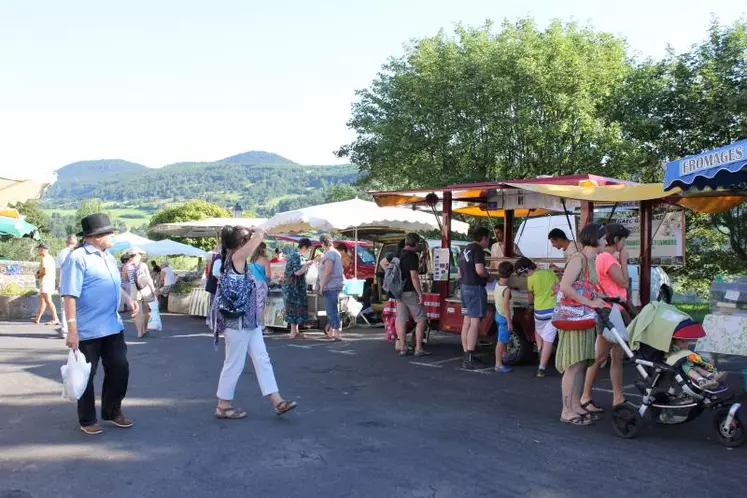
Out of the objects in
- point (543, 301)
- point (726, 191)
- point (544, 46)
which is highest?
point (544, 46)

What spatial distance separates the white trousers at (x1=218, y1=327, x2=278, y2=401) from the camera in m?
5.61

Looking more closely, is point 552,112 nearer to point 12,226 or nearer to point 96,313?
point 12,226

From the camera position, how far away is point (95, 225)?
Answer: 5230 millimetres

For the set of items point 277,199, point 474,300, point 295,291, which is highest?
point 277,199

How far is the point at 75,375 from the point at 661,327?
4.58m

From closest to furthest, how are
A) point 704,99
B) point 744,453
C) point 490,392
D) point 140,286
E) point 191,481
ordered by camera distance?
point 191,481 < point 744,453 < point 490,392 < point 140,286 < point 704,99

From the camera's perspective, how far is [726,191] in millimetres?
7902

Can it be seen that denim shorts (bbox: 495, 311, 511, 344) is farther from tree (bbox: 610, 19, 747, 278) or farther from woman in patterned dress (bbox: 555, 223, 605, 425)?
tree (bbox: 610, 19, 747, 278)

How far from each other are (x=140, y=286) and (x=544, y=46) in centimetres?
1450

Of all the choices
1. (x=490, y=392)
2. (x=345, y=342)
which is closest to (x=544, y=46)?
(x=345, y=342)

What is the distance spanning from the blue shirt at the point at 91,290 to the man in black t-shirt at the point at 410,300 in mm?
4872

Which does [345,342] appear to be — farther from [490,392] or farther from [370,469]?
[370,469]

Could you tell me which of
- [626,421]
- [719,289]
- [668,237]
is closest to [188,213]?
[668,237]

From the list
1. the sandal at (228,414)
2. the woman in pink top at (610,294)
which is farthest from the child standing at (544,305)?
the sandal at (228,414)
